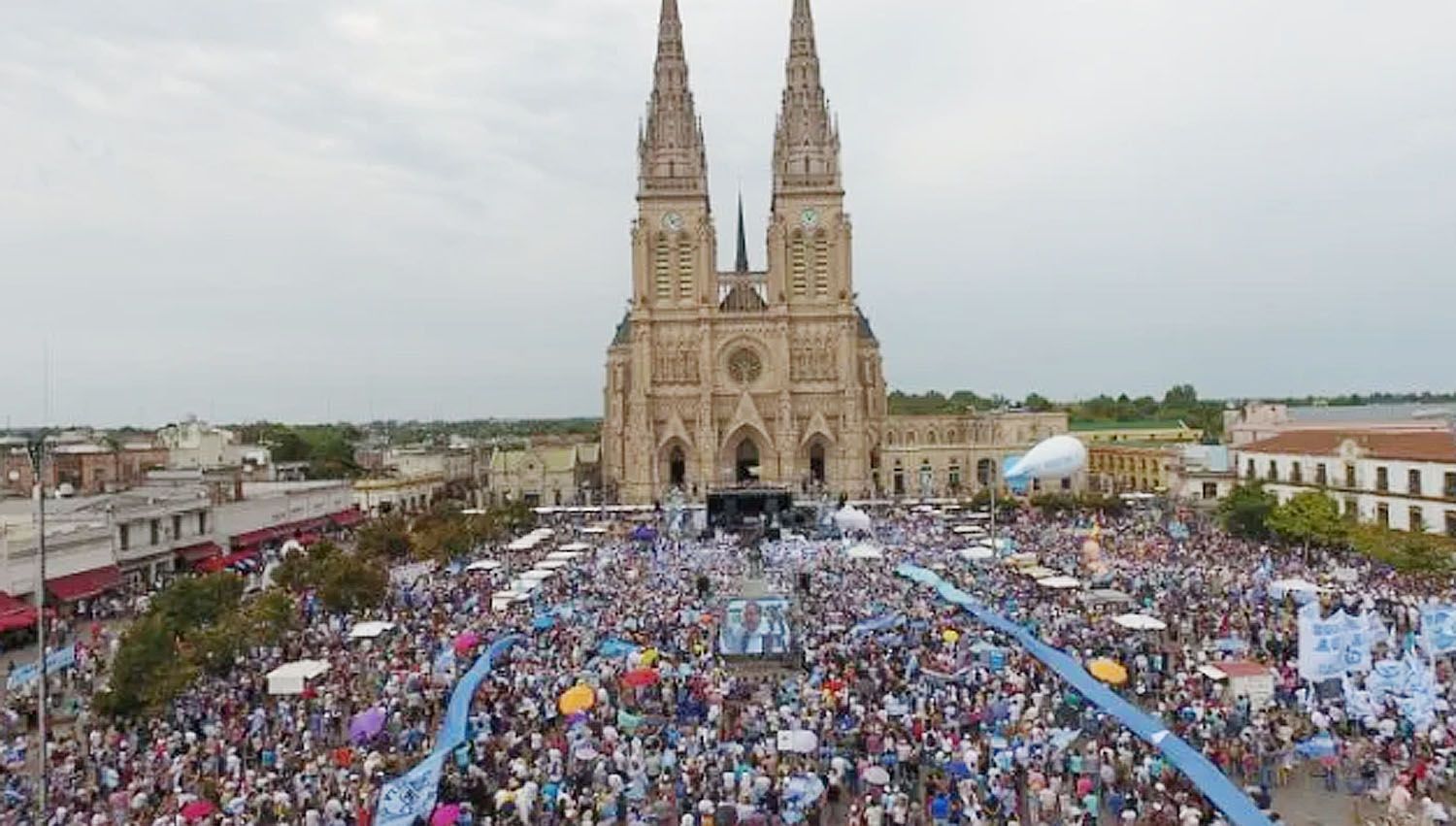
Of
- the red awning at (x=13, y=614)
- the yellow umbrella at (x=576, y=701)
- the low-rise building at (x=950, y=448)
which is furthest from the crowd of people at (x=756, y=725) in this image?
the low-rise building at (x=950, y=448)

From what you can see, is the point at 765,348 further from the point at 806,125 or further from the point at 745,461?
the point at 806,125

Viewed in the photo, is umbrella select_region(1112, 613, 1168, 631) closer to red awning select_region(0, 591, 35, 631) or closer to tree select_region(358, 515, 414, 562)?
red awning select_region(0, 591, 35, 631)

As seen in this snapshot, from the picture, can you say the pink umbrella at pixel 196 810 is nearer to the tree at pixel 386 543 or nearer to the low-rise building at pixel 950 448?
the tree at pixel 386 543

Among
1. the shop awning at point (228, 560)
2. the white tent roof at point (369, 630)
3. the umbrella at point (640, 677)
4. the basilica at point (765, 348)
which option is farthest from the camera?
the basilica at point (765, 348)

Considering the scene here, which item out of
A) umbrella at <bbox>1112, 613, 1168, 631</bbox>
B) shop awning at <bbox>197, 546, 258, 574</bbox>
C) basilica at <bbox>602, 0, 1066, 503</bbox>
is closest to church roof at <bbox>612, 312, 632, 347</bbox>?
basilica at <bbox>602, 0, 1066, 503</bbox>

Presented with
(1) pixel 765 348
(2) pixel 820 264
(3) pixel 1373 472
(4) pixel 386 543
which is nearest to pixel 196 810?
(4) pixel 386 543

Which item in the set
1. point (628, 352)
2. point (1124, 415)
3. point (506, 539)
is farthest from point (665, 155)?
point (1124, 415)
